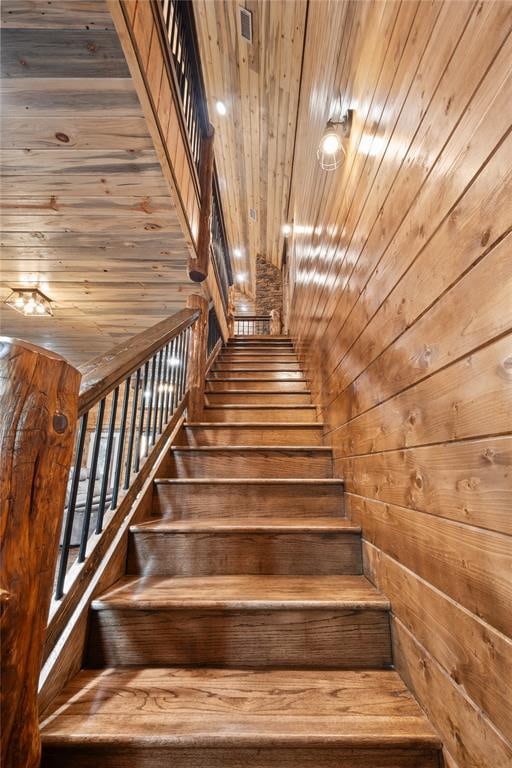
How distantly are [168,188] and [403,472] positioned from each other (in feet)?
5.76

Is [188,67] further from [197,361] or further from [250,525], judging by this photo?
[250,525]

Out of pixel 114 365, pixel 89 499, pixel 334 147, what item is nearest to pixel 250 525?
pixel 89 499

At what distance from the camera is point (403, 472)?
1004 mm

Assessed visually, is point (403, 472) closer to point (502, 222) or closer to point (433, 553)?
point (433, 553)

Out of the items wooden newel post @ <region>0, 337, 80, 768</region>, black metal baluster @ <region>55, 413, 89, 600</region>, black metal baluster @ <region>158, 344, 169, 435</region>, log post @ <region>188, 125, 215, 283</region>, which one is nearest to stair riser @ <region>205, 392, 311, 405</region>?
black metal baluster @ <region>158, 344, 169, 435</region>

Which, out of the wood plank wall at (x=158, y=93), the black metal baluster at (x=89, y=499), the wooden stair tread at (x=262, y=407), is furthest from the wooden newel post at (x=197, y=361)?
the black metal baluster at (x=89, y=499)

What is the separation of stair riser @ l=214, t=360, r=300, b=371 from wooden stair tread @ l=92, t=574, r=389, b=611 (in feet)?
8.14

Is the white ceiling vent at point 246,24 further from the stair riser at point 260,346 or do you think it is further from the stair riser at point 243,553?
the stair riser at point 243,553

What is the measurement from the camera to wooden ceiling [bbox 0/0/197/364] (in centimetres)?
125

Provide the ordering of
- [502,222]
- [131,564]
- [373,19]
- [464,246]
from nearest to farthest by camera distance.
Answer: [502,222]
[464,246]
[373,19]
[131,564]

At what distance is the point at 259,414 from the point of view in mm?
2609

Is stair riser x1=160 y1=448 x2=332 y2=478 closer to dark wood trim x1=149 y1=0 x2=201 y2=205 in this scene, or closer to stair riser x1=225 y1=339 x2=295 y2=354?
dark wood trim x1=149 y1=0 x2=201 y2=205

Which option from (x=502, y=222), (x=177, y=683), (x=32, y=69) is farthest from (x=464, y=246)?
(x=32, y=69)

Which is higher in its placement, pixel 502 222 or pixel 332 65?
pixel 332 65
